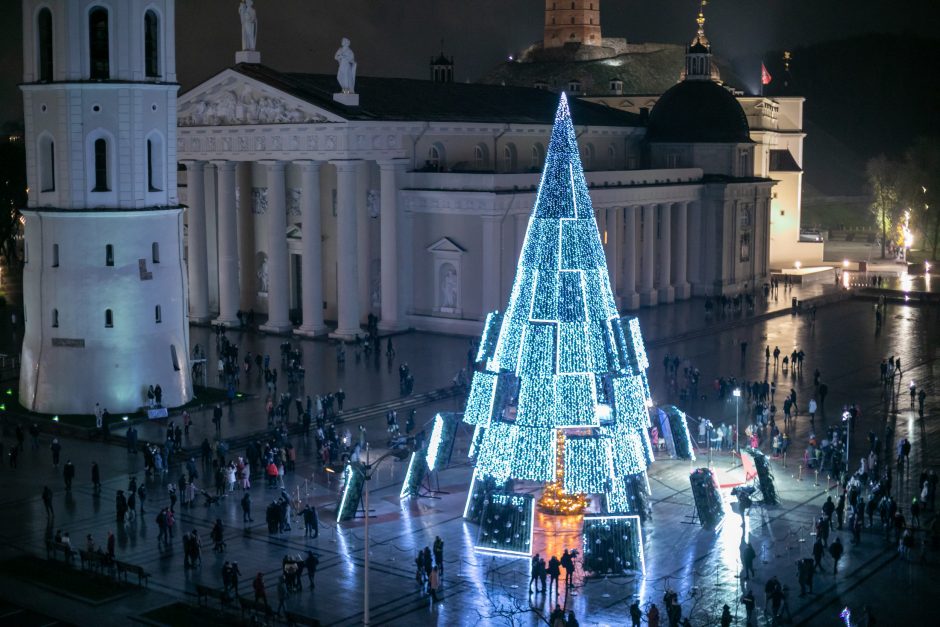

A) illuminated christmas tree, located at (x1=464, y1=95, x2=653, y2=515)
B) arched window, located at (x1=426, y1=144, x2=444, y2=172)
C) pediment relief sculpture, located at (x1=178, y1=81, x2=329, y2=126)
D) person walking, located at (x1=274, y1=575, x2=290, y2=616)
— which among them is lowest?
person walking, located at (x1=274, y1=575, x2=290, y2=616)

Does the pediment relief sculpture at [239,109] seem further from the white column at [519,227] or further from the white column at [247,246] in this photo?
the white column at [519,227]

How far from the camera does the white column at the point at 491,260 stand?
59812 mm

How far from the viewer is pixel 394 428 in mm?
42125

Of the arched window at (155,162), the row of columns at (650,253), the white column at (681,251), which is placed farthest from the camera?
the white column at (681,251)

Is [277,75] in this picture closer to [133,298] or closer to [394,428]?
[133,298]

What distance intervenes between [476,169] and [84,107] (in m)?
26.0

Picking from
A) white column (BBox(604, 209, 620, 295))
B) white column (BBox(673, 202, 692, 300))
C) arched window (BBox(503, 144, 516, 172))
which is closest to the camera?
white column (BBox(604, 209, 620, 295))

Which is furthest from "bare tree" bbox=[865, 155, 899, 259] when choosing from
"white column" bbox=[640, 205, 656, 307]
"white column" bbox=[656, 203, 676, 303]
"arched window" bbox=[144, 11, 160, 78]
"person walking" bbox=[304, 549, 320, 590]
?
"person walking" bbox=[304, 549, 320, 590]

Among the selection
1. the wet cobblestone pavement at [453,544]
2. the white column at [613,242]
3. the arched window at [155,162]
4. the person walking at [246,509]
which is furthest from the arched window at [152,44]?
the white column at [613,242]

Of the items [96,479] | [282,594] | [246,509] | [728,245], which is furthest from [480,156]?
[282,594]

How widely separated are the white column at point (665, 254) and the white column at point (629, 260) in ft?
11.9

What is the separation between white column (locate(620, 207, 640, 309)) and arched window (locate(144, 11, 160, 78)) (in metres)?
30.6

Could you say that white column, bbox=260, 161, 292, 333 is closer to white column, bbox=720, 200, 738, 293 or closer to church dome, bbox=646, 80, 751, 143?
white column, bbox=720, 200, 738, 293

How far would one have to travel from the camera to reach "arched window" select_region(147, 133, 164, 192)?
44812 millimetres
